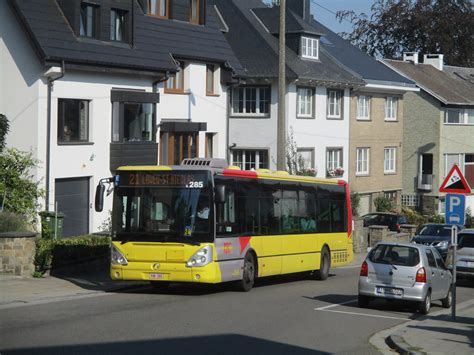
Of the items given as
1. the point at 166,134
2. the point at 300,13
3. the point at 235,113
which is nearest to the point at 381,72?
the point at 300,13

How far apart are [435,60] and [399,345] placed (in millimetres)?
51302

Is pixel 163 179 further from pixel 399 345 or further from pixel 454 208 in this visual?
pixel 399 345

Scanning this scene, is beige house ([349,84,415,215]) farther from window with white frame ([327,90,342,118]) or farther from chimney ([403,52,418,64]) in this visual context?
chimney ([403,52,418,64])

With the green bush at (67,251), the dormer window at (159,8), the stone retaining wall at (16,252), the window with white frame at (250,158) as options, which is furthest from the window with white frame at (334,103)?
the stone retaining wall at (16,252)

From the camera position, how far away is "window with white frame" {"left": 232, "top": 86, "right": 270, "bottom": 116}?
146 feet

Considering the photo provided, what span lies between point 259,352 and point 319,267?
12952 mm

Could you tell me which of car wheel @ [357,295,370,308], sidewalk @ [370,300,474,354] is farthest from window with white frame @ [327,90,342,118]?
sidewalk @ [370,300,474,354]

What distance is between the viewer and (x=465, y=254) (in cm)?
2888

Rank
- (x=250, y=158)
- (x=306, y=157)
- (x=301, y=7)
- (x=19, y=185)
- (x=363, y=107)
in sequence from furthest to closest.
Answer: (x=363, y=107), (x=301, y=7), (x=306, y=157), (x=250, y=158), (x=19, y=185)

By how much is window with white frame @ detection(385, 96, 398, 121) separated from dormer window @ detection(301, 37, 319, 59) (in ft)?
23.6

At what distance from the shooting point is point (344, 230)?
28219 mm

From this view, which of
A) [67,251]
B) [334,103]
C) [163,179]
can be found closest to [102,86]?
[67,251]

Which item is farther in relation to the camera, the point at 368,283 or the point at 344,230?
the point at 344,230

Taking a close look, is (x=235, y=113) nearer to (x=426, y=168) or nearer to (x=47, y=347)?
(x=426, y=168)
